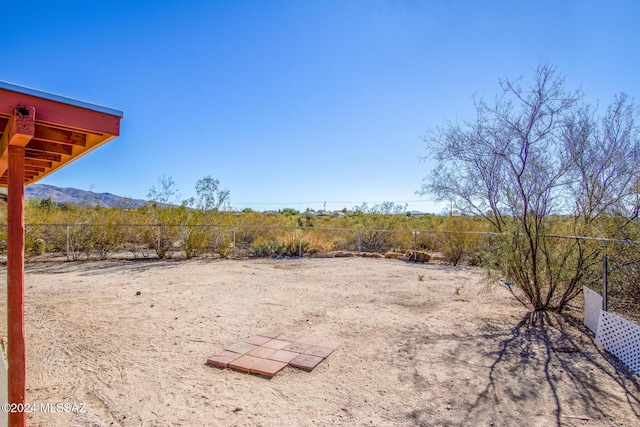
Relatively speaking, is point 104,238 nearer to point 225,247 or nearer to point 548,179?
point 225,247

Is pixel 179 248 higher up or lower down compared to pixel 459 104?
lower down

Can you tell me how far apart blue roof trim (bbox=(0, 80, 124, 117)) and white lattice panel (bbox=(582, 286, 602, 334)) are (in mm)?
5583

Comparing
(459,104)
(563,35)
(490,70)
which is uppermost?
(563,35)

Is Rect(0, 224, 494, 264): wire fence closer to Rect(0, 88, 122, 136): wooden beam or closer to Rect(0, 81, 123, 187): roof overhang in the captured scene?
Rect(0, 81, 123, 187): roof overhang

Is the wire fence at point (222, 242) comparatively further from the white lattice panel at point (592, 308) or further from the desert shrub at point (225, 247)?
the white lattice panel at point (592, 308)

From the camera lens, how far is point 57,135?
9.43 ft

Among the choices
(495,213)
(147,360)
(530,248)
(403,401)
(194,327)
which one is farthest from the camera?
(495,213)

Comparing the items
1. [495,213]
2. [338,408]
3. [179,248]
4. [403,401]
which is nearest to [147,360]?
[338,408]

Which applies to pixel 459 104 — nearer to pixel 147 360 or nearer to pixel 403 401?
pixel 403 401

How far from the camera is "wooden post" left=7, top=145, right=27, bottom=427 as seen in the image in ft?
7.86

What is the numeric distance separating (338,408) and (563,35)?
6678 mm

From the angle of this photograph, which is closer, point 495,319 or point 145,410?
point 145,410

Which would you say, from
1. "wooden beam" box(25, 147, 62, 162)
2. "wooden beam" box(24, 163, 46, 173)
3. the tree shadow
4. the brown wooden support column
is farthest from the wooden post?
the tree shadow

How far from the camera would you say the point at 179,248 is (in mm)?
12914
